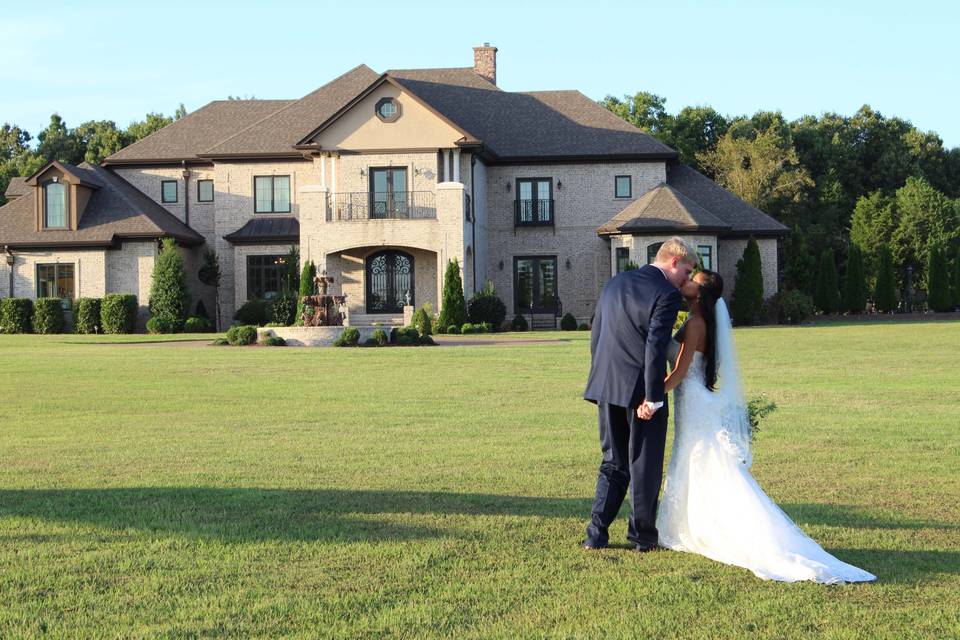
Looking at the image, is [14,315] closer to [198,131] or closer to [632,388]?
[198,131]

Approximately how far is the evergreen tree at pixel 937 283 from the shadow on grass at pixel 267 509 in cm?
5055

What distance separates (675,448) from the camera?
A: 22.9 feet

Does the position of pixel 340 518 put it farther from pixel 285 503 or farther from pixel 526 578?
pixel 526 578

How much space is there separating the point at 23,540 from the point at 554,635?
3739 mm

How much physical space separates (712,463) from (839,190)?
63.5 meters

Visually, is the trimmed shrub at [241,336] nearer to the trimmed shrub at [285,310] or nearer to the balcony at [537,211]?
the trimmed shrub at [285,310]

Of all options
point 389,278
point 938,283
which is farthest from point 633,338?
point 938,283

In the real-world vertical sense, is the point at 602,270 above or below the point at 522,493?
above

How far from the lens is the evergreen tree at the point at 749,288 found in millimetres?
42781

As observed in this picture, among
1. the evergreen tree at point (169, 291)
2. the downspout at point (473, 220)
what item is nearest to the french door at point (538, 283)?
the downspout at point (473, 220)

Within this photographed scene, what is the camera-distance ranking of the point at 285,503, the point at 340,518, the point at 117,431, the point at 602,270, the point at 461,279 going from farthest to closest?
the point at 602,270 → the point at 461,279 → the point at 117,431 → the point at 285,503 → the point at 340,518

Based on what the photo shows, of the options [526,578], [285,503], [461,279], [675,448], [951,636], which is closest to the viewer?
[951,636]

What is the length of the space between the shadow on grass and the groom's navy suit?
36.0 inches

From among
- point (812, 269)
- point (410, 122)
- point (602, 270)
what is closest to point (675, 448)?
point (410, 122)
